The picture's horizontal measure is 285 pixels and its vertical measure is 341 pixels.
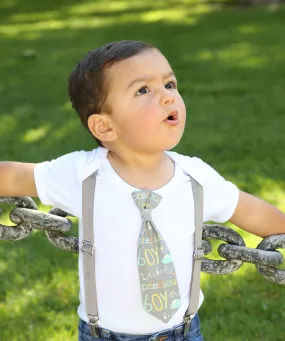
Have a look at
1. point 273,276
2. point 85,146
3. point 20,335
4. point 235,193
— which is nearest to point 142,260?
point 235,193

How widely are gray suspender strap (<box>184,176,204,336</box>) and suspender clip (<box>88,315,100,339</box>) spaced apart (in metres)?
0.28

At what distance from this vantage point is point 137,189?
2258 mm

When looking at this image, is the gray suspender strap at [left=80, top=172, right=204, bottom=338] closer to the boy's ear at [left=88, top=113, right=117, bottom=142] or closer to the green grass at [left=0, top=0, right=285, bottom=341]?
the boy's ear at [left=88, top=113, right=117, bottom=142]

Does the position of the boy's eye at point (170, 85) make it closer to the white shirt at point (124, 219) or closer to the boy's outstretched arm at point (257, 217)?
the white shirt at point (124, 219)

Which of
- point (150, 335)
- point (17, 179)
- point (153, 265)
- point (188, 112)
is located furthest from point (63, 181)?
point (188, 112)

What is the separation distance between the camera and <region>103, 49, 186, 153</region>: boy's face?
220 centimetres

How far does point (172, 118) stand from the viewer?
222 cm

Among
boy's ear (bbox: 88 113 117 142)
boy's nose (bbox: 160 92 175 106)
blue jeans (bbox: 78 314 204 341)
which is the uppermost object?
boy's nose (bbox: 160 92 175 106)

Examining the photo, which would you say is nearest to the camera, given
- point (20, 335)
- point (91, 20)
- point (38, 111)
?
point (20, 335)

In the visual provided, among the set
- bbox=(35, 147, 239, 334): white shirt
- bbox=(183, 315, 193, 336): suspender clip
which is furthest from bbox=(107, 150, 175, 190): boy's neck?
bbox=(183, 315, 193, 336): suspender clip

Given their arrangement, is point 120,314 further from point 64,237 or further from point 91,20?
point 91,20

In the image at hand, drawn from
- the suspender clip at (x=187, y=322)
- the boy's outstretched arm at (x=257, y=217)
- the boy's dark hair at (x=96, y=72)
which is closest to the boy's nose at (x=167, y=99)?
the boy's dark hair at (x=96, y=72)

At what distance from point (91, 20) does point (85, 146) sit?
22.3 ft

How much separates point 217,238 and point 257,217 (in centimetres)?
18
